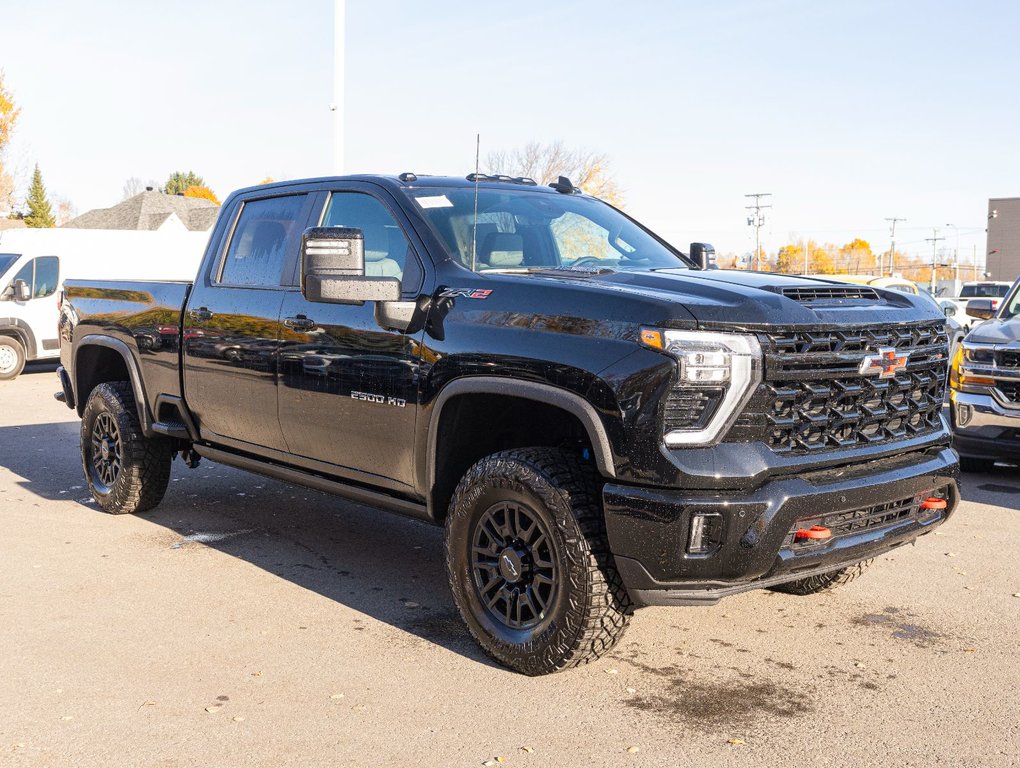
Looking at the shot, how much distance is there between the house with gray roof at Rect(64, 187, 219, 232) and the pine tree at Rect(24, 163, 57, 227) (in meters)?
6.59

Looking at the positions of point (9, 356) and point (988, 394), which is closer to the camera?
point (988, 394)

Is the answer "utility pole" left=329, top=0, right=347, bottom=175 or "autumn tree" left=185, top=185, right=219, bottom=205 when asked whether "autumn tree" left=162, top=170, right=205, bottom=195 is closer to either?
"autumn tree" left=185, top=185, right=219, bottom=205

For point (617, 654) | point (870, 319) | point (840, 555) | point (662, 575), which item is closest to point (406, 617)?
point (617, 654)

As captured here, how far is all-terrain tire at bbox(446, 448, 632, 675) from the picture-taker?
4.14 m

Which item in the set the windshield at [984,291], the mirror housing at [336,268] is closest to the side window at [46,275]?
the mirror housing at [336,268]

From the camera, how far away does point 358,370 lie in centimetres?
506

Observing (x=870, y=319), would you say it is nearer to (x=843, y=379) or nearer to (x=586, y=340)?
(x=843, y=379)

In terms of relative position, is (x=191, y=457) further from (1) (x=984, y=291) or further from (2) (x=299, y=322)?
(1) (x=984, y=291)

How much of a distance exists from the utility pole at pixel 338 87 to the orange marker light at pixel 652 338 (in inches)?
609

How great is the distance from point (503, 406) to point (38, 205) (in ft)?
270

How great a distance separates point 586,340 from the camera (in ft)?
13.4

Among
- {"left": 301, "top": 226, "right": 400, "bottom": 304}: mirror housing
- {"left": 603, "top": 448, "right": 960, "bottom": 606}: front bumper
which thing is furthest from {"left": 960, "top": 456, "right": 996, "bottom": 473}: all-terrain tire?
{"left": 301, "top": 226, "right": 400, "bottom": 304}: mirror housing

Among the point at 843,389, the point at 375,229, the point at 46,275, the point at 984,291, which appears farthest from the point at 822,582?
the point at 984,291

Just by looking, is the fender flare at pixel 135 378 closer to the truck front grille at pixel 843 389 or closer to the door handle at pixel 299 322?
the door handle at pixel 299 322
